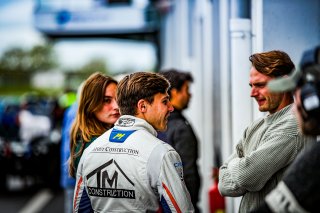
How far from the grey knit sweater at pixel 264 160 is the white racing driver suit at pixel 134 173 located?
0.92 ft

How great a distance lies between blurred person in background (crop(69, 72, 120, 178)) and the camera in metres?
4.43

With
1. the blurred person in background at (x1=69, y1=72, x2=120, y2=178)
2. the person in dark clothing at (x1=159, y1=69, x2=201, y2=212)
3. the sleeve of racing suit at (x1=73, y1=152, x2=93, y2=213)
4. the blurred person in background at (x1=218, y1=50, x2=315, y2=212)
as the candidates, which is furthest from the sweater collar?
the person in dark clothing at (x1=159, y1=69, x2=201, y2=212)

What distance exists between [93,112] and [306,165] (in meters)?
2.45

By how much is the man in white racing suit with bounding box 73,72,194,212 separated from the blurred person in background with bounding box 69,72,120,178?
3.09 feet

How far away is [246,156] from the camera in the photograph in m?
3.31

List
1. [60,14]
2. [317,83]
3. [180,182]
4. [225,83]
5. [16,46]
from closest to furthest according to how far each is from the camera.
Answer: [317,83]
[180,182]
[225,83]
[60,14]
[16,46]

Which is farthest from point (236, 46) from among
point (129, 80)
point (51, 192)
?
point (51, 192)

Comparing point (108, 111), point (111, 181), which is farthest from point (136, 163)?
point (108, 111)

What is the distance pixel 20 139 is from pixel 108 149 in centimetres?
1092

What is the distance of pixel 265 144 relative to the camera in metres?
3.25

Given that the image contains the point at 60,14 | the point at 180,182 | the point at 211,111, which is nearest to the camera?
the point at 180,182

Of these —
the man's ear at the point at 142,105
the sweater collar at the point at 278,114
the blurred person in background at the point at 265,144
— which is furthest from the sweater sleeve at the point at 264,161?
the man's ear at the point at 142,105

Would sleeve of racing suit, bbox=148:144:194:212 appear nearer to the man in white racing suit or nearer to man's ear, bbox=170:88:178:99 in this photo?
the man in white racing suit

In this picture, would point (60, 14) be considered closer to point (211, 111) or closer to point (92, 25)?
point (92, 25)
